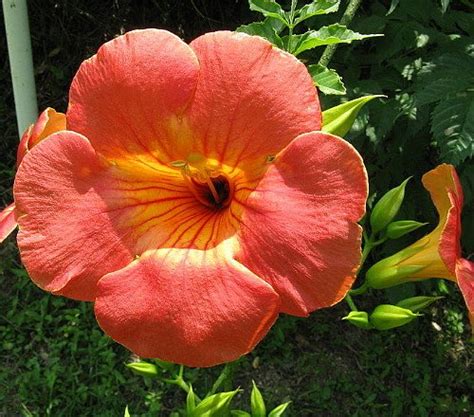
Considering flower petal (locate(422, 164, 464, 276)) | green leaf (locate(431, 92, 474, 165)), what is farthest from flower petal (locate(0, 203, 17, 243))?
green leaf (locate(431, 92, 474, 165))

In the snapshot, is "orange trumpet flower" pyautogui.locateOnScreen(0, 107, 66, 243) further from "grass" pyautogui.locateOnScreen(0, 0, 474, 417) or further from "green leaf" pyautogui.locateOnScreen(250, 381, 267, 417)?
"grass" pyautogui.locateOnScreen(0, 0, 474, 417)

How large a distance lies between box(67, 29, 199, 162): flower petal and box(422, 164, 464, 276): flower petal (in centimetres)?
61

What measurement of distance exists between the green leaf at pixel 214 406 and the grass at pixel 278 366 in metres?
2.38

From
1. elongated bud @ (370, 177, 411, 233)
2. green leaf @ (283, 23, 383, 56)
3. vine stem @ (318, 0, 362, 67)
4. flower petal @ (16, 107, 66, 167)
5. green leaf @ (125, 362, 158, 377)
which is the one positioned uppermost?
green leaf @ (283, 23, 383, 56)

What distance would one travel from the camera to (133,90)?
50.6 inches

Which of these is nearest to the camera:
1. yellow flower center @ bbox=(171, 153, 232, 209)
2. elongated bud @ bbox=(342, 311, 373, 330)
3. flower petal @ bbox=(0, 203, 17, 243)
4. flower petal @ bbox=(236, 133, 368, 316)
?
flower petal @ bbox=(236, 133, 368, 316)

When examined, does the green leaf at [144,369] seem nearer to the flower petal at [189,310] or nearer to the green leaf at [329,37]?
the flower petal at [189,310]

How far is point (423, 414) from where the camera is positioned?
443 cm

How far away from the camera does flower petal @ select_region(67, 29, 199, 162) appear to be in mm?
1261

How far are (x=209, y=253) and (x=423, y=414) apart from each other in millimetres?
3541

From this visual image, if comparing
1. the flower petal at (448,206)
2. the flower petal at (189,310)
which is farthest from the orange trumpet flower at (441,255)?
the flower petal at (189,310)

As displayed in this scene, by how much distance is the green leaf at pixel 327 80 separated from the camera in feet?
5.38

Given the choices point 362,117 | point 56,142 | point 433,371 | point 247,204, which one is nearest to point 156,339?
point 247,204

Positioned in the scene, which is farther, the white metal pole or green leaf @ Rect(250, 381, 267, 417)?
the white metal pole
